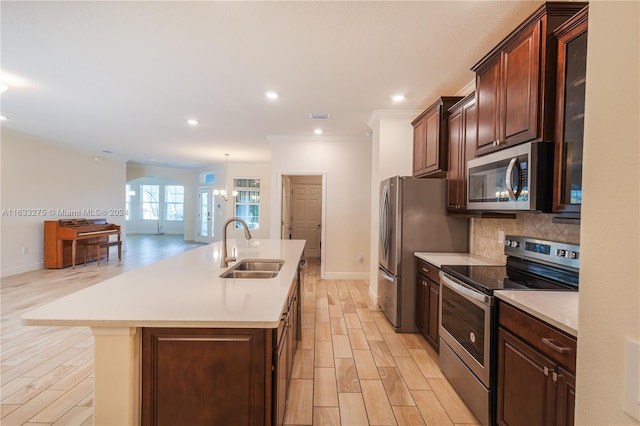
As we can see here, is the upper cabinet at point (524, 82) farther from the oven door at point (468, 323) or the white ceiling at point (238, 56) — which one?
the oven door at point (468, 323)

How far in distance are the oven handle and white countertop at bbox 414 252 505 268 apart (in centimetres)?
21

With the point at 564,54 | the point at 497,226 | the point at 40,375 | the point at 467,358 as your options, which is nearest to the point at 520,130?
the point at 564,54

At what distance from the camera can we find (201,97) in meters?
3.47

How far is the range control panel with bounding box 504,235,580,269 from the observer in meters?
1.72

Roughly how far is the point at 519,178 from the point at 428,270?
1320 millimetres

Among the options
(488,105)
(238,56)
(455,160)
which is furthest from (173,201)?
(488,105)

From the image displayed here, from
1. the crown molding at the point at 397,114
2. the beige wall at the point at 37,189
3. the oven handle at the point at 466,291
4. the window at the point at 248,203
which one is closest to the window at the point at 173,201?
the beige wall at the point at 37,189

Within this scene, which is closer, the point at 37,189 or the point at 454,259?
the point at 454,259

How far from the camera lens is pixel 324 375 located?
7.74ft

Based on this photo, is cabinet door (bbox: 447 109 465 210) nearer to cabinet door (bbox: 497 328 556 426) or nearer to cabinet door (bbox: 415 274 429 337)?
cabinet door (bbox: 415 274 429 337)

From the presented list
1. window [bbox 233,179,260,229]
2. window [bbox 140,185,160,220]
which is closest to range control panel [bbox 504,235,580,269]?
window [bbox 233,179,260,229]

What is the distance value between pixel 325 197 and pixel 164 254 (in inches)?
201

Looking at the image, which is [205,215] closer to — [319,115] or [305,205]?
[305,205]

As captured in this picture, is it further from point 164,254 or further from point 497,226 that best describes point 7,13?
point 164,254
